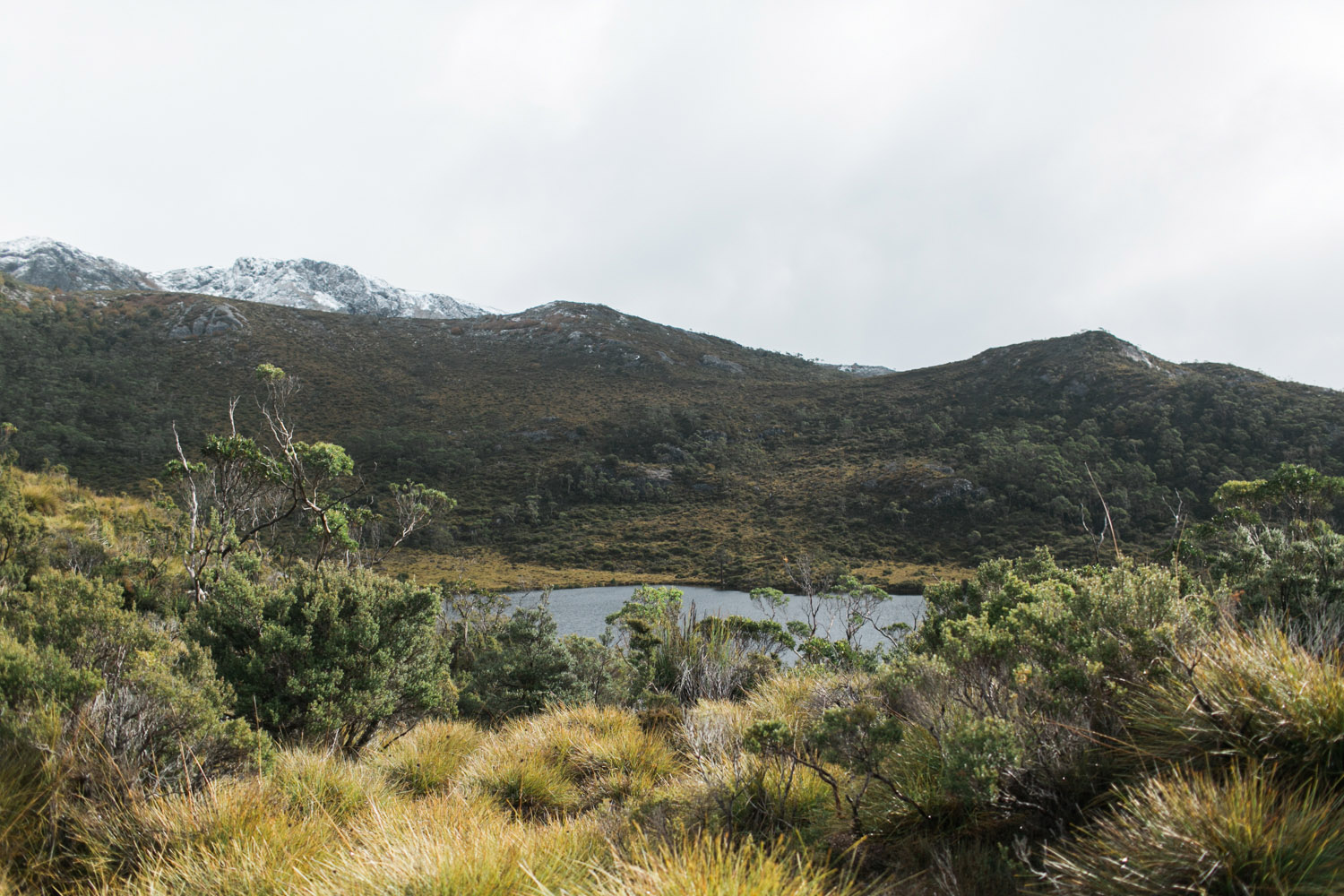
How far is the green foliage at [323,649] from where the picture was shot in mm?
6395

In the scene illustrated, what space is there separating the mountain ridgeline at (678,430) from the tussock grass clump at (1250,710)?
175ft

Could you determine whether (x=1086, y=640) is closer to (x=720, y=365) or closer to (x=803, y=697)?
(x=803, y=697)

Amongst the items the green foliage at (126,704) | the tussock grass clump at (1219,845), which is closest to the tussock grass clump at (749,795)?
the tussock grass clump at (1219,845)

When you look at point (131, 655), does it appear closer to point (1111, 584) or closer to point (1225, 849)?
point (1225, 849)

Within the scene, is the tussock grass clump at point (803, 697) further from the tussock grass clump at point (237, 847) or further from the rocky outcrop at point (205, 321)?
the rocky outcrop at point (205, 321)

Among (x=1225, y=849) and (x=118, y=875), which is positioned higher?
(x=1225, y=849)

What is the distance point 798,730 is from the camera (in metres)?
4.92

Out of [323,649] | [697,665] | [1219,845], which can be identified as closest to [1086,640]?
[1219,845]

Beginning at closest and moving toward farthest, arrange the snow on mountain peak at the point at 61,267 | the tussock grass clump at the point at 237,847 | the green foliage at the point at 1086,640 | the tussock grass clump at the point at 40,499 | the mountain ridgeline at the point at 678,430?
the tussock grass clump at the point at 237,847 < the green foliage at the point at 1086,640 < the tussock grass clump at the point at 40,499 < the mountain ridgeline at the point at 678,430 < the snow on mountain peak at the point at 61,267

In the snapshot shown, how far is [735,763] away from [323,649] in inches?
184

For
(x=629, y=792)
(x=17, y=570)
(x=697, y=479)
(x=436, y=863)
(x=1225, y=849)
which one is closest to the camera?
(x=1225, y=849)

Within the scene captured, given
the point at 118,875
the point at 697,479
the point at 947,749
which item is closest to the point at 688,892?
the point at 947,749

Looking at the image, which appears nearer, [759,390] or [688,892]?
[688,892]

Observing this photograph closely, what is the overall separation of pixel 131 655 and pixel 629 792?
3981 mm
